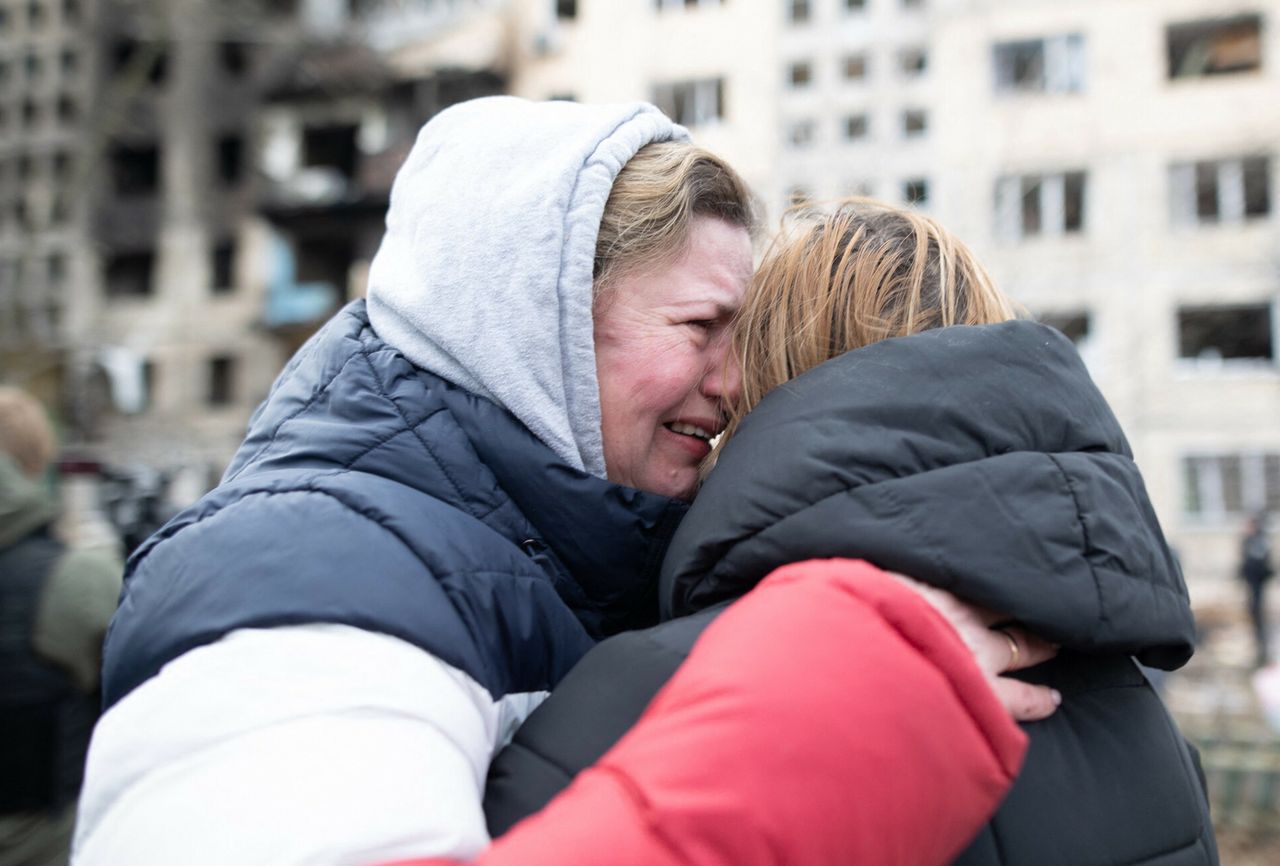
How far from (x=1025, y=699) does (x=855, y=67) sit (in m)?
8.87

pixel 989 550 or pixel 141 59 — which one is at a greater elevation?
pixel 141 59

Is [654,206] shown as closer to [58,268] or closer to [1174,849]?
[1174,849]

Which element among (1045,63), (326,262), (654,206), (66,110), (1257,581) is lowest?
(1257,581)

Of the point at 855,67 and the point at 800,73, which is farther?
the point at 855,67

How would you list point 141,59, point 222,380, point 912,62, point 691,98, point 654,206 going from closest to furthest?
point 654,206
point 691,98
point 912,62
point 222,380
point 141,59

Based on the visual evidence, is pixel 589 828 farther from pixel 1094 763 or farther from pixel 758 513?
pixel 1094 763

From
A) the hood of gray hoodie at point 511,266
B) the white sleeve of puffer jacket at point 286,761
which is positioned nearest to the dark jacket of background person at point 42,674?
the hood of gray hoodie at point 511,266

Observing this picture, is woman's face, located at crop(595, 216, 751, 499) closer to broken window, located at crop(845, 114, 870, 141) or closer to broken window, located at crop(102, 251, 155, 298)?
broken window, located at crop(845, 114, 870, 141)

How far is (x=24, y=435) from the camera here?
320 centimetres

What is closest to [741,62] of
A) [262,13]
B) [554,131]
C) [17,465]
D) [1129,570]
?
[17,465]

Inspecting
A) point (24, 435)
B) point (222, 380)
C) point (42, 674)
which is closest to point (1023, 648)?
point (42, 674)

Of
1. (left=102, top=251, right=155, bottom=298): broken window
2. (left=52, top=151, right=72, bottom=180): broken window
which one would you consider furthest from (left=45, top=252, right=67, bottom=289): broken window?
(left=52, top=151, right=72, bottom=180): broken window

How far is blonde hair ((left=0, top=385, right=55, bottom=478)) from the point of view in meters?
3.18

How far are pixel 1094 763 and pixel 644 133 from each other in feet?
3.34
